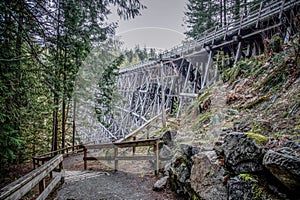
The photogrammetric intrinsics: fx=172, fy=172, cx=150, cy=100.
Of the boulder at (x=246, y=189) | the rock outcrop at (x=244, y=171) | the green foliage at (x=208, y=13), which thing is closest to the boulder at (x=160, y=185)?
the rock outcrop at (x=244, y=171)

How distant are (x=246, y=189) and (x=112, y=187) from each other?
2932 mm

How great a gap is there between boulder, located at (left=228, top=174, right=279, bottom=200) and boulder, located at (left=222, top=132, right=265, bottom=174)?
12 cm

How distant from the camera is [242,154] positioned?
2107 mm

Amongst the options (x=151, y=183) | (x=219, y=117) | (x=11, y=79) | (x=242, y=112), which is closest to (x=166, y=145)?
(x=151, y=183)

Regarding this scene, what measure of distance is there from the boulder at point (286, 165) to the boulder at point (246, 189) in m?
0.21

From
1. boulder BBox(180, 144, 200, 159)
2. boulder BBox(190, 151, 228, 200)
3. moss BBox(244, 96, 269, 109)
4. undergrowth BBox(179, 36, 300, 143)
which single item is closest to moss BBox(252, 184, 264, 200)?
boulder BBox(190, 151, 228, 200)

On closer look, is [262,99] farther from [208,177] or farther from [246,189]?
[246,189]

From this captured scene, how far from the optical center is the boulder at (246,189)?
5.59 ft

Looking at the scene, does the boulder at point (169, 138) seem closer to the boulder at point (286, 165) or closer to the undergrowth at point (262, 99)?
the undergrowth at point (262, 99)

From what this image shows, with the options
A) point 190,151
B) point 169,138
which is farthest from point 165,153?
point 190,151

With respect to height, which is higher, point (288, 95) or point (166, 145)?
point (288, 95)

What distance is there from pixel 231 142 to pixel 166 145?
2.80m

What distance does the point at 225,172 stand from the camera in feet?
7.55

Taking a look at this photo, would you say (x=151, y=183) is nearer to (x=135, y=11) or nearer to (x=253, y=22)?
(x=135, y=11)
